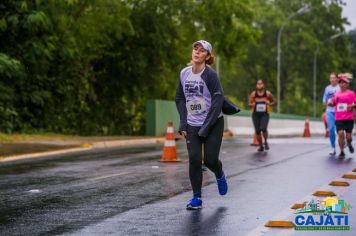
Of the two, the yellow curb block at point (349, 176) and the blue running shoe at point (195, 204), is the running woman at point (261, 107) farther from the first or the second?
the blue running shoe at point (195, 204)

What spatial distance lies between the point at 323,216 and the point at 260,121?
12.1m

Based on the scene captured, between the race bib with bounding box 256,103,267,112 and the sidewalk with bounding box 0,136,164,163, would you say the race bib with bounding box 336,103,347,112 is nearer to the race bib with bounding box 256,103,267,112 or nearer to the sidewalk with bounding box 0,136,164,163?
the race bib with bounding box 256,103,267,112

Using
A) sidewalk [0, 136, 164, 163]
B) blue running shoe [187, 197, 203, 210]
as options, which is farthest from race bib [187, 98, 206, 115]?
sidewalk [0, 136, 164, 163]

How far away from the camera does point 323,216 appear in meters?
7.81

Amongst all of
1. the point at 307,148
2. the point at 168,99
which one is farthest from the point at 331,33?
the point at 307,148

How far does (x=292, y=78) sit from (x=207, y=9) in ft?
165

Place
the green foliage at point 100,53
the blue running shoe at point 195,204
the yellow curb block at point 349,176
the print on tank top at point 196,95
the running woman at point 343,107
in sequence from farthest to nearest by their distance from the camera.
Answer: the green foliage at point 100,53, the running woman at point 343,107, the yellow curb block at point 349,176, the print on tank top at point 196,95, the blue running shoe at point 195,204

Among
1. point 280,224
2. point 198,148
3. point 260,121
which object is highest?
point 198,148

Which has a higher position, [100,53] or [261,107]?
[100,53]

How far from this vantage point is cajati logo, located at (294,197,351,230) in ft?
24.6

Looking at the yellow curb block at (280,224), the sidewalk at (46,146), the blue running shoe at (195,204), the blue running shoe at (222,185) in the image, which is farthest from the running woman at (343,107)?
the yellow curb block at (280,224)

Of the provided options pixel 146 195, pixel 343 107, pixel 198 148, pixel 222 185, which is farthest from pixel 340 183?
pixel 343 107

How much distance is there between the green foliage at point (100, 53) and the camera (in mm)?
24109

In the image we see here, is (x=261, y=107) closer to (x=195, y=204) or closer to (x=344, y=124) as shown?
(x=344, y=124)
